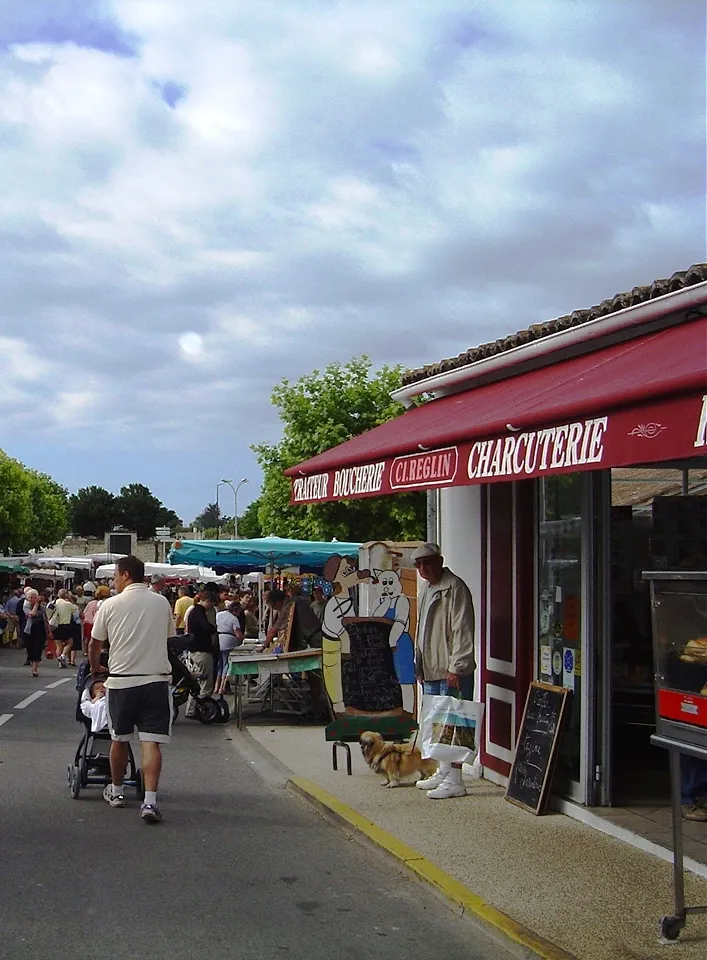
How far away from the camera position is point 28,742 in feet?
39.8

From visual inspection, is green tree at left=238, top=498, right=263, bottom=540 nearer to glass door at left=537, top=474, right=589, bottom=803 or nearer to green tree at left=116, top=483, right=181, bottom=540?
green tree at left=116, top=483, right=181, bottom=540

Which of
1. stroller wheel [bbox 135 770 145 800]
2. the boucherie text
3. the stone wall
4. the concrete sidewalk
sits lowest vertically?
the concrete sidewalk

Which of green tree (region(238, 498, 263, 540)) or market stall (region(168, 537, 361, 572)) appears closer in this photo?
market stall (region(168, 537, 361, 572))

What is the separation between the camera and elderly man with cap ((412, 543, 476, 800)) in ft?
28.5

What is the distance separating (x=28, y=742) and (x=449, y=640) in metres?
5.54

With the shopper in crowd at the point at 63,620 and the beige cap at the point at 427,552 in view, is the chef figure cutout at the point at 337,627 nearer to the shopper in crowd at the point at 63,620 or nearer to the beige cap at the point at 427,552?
the beige cap at the point at 427,552

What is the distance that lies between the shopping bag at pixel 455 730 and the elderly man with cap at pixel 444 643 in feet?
0.43

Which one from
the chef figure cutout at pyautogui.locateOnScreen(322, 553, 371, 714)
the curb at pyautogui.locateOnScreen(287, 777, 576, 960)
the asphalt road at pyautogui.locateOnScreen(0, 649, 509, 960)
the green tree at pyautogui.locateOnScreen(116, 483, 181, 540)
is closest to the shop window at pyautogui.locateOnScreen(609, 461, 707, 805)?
the curb at pyautogui.locateOnScreen(287, 777, 576, 960)

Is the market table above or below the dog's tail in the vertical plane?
above

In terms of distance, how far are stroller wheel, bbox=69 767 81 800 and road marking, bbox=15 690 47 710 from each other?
748cm

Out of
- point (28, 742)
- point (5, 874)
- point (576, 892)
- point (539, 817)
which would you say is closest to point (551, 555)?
point (539, 817)

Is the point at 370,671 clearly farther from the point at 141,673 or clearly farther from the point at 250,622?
the point at 250,622

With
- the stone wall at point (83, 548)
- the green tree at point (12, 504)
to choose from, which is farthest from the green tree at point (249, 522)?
the green tree at point (12, 504)

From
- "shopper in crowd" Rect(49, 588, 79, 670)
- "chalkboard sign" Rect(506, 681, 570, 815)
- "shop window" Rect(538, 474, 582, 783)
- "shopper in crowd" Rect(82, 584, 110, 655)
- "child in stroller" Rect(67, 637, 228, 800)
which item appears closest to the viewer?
"chalkboard sign" Rect(506, 681, 570, 815)
